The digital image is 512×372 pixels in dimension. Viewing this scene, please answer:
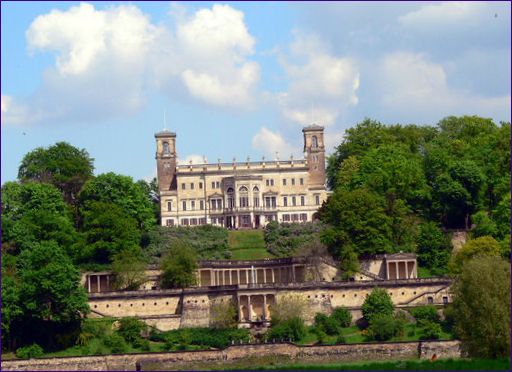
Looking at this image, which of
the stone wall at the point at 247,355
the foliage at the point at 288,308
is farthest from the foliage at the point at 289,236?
the stone wall at the point at 247,355

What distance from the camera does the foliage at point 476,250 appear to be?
93250 mm

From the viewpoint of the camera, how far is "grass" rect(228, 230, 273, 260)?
358ft

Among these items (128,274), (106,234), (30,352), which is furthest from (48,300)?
(106,234)

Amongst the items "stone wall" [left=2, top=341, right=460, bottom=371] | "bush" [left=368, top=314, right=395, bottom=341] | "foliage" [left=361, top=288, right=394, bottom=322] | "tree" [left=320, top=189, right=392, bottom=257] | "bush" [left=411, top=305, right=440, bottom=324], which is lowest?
"stone wall" [left=2, top=341, right=460, bottom=371]

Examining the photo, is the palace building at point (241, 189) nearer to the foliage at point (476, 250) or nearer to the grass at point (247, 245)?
the grass at point (247, 245)

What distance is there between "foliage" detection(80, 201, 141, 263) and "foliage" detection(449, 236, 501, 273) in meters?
22.4

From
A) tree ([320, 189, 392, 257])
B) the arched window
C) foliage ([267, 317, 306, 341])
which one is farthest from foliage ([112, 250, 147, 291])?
the arched window

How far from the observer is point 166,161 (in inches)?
5079

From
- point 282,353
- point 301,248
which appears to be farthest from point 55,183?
point 282,353

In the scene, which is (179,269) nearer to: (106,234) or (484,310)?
(106,234)

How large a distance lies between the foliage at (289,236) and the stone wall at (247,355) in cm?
2079

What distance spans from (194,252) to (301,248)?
25.3 feet

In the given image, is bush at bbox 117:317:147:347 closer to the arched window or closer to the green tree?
the green tree

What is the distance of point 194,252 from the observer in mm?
101938
